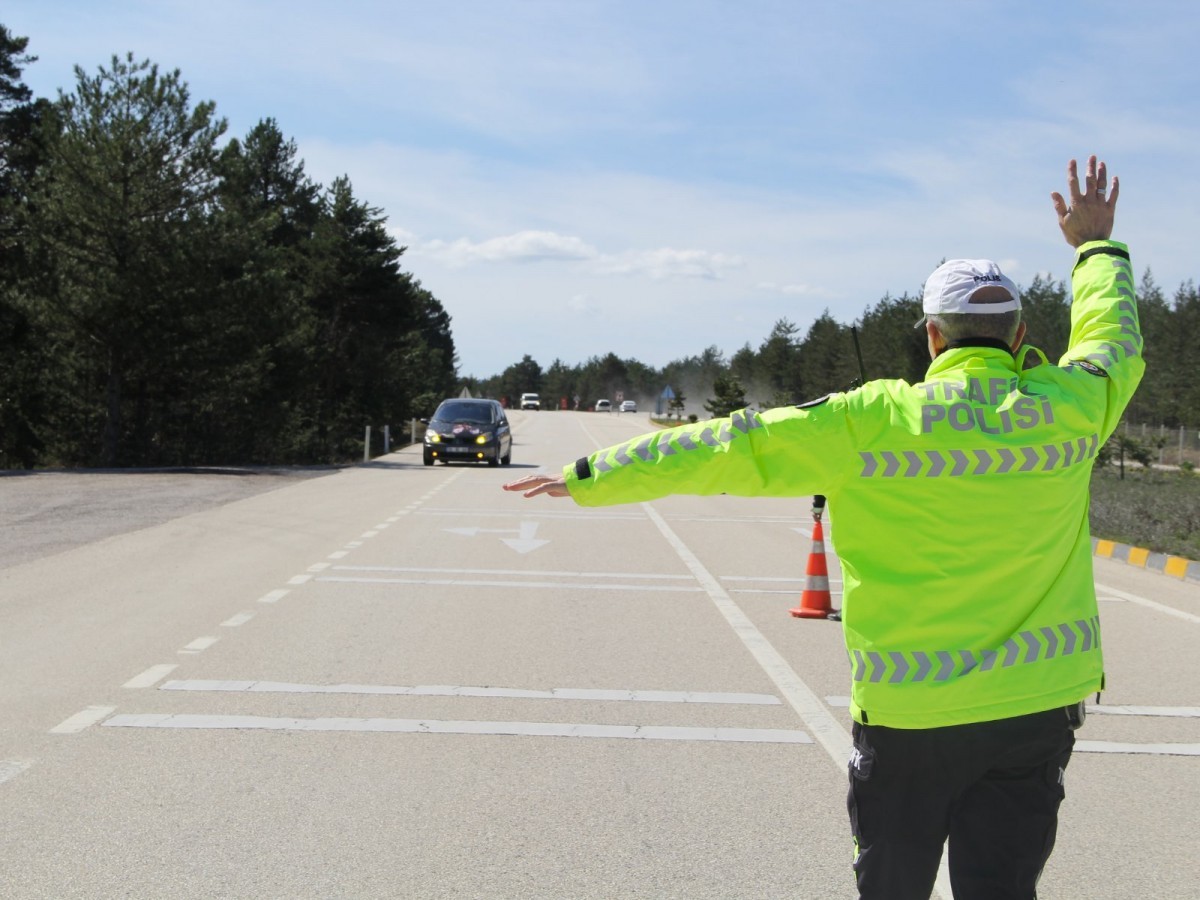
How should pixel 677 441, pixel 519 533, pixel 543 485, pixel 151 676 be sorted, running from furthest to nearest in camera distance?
pixel 519 533, pixel 151 676, pixel 543 485, pixel 677 441

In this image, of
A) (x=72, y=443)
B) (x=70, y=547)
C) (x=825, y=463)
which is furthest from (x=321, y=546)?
(x=72, y=443)

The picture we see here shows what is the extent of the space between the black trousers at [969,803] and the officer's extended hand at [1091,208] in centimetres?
134

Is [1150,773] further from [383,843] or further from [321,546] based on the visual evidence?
[321,546]

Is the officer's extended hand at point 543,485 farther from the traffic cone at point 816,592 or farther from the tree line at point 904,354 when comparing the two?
the tree line at point 904,354

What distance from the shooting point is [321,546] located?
51.2 feet

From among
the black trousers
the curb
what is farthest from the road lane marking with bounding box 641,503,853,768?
the curb

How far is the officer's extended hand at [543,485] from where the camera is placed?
330cm

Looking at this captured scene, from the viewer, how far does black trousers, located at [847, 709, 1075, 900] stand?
2.97 metres

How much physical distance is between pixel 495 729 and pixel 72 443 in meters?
34.5

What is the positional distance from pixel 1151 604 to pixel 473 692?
7.46 metres

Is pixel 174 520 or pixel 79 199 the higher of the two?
pixel 79 199

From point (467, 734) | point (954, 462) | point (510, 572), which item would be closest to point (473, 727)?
point (467, 734)

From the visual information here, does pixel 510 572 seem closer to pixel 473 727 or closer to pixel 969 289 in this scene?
pixel 473 727

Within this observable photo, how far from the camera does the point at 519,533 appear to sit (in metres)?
17.9
